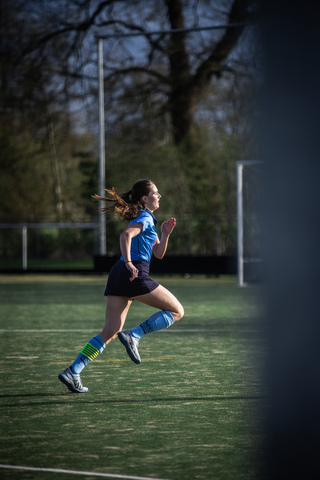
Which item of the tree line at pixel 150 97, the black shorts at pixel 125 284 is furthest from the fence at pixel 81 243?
the black shorts at pixel 125 284

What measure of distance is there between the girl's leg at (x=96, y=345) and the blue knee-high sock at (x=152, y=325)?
0.20m

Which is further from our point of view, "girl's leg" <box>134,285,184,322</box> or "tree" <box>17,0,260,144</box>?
"tree" <box>17,0,260,144</box>

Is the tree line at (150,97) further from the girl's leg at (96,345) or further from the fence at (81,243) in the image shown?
the girl's leg at (96,345)

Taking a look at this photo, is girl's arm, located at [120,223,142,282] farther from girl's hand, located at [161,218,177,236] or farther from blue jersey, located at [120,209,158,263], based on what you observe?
girl's hand, located at [161,218,177,236]

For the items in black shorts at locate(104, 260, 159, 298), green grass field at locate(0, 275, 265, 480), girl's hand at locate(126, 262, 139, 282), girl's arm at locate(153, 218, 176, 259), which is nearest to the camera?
green grass field at locate(0, 275, 265, 480)

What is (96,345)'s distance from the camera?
6.68 m

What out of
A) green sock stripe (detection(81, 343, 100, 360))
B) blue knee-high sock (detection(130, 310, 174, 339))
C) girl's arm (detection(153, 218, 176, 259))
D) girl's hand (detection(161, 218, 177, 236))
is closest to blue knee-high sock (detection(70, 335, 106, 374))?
green sock stripe (detection(81, 343, 100, 360))

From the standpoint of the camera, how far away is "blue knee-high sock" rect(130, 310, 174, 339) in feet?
22.6

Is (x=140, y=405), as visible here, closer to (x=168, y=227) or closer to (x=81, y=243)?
(x=168, y=227)

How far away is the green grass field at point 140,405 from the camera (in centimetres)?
440

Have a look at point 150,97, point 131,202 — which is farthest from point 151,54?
point 131,202

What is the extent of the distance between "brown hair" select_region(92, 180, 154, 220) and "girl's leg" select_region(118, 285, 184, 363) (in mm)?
673

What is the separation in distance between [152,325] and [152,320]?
4 cm

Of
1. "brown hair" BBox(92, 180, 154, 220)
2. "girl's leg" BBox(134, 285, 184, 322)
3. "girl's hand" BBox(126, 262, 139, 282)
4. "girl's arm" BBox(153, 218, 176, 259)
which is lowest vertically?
"girl's leg" BBox(134, 285, 184, 322)
